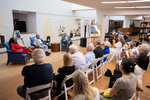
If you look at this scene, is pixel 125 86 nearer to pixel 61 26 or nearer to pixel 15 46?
pixel 15 46

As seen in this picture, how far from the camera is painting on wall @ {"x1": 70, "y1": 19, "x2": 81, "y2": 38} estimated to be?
1250 cm

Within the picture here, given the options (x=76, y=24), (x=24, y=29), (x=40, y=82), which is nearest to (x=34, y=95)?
(x=40, y=82)

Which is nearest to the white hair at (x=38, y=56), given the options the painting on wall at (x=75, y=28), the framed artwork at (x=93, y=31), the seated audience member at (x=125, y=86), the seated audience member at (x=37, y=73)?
the seated audience member at (x=37, y=73)

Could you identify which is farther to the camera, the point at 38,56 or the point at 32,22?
the point at 32,22

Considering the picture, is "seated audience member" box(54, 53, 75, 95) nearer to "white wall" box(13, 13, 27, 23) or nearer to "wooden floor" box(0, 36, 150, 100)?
"wooden floor" box(0, 36, 150, 100)

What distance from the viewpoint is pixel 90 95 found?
158 cm

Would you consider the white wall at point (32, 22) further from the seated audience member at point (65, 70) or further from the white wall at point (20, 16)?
the seated audience member at point (65, 70)

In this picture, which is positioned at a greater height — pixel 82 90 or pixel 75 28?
pixel 75 28

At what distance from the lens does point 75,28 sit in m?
13.1

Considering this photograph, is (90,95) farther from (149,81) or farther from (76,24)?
(76,24)

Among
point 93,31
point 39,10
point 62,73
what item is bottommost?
point 62,73

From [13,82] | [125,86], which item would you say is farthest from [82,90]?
[13,82]

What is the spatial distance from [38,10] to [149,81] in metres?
7.97

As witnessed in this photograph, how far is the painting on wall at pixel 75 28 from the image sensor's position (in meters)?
12.5
